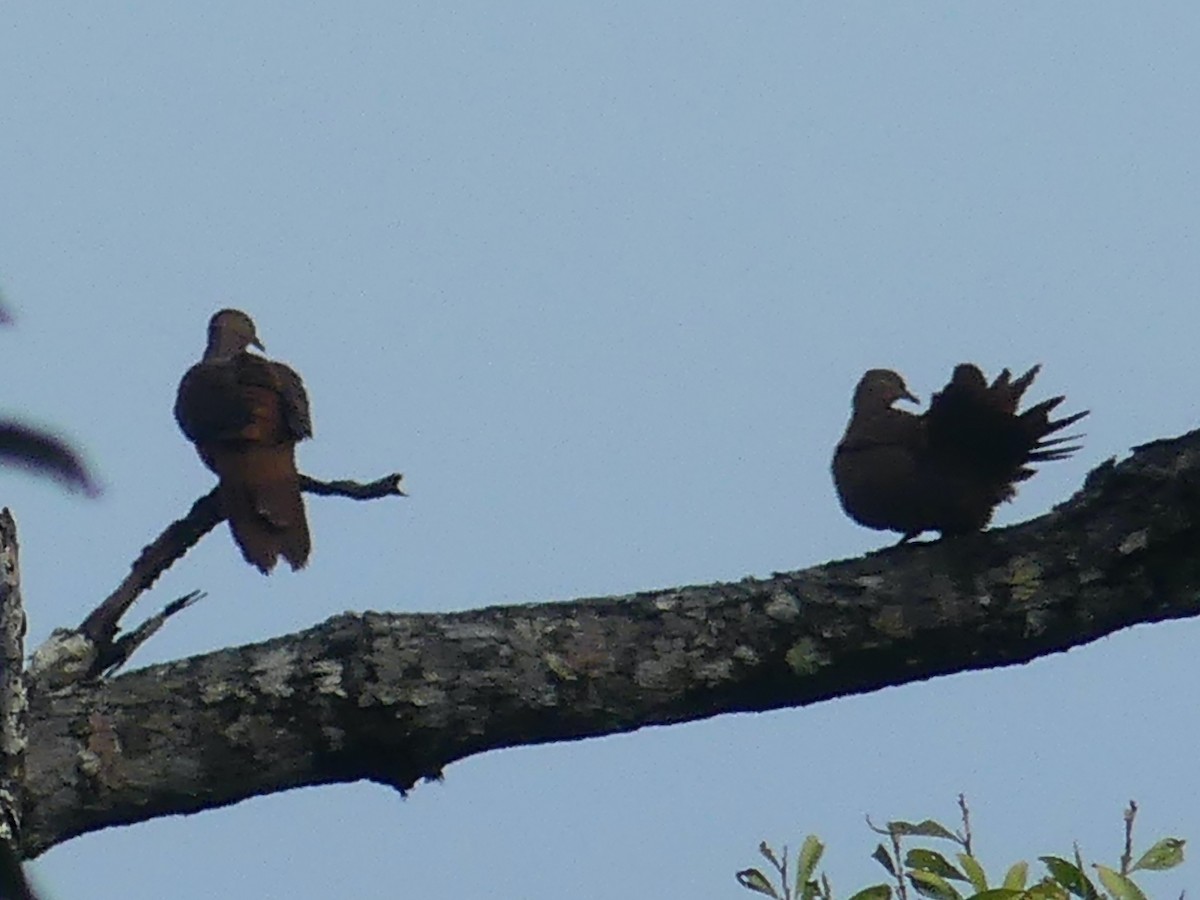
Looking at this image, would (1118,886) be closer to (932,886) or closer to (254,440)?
(932,886)

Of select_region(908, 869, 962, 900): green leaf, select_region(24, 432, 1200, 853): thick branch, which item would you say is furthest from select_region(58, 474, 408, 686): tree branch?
select_region(908, 869, 962, 900): green leaf

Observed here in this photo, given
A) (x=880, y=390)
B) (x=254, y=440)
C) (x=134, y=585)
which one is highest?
(x=254, y=440)

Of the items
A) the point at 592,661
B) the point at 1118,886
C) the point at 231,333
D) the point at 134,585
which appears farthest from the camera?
the point at 231,333

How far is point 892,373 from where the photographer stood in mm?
3906

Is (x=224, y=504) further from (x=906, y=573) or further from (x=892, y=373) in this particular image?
(x=906, y=573)

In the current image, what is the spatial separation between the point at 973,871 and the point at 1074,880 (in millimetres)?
162

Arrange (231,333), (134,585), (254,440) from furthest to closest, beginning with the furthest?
1. (231,333)
2. (254,440)
3. (134,585)

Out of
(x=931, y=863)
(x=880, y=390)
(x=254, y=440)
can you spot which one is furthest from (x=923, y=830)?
(x=254, y=440)

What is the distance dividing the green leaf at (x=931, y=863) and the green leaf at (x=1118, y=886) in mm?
239

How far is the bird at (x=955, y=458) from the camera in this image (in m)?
2.72

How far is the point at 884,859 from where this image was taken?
2758mm

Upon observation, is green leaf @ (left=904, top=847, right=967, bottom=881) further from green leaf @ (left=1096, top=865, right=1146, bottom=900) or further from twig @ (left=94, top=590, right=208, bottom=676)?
twig @ (left=94, top=590, right=208, bottom=676)

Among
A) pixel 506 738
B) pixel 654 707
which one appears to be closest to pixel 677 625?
pixel 654 707

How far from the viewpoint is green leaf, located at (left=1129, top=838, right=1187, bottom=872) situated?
8.41 ft
